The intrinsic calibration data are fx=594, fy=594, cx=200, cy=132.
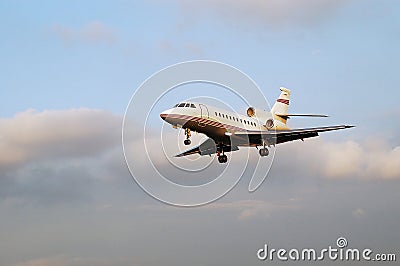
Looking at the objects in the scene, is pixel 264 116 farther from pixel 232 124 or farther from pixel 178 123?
pixel 178 123

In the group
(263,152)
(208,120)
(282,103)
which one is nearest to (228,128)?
(208,120)

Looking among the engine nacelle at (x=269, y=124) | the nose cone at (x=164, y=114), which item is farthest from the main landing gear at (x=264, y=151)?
the nose cone at (x=164, y=114)

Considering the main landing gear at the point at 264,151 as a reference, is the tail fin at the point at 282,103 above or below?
above

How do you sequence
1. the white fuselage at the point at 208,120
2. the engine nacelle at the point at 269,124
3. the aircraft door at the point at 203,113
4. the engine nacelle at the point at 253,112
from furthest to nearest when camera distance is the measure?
the engine nacelle at the point at 269,124, the engine nacelle at the point at 253,112, the aircraft door at the point at 203,113, the white fuselage at the point at 208,120

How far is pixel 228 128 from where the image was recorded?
62.7 metres

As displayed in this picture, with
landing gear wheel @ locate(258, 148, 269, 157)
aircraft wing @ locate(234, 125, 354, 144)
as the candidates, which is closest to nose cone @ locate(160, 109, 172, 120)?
aircraft wing @ locate(234, 125, 354, 144)

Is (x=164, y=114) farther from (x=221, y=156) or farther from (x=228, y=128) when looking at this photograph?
(x=221, y=156)

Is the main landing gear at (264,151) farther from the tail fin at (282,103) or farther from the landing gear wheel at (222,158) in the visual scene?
the tail fin at (282,103)

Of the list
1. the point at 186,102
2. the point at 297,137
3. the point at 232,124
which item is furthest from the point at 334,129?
the point at 186,102

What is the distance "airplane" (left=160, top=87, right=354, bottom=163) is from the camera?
193 feet

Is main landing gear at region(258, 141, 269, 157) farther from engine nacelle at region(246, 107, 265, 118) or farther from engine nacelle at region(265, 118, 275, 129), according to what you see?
engine nacelle at region(246, 107, 265, 118)

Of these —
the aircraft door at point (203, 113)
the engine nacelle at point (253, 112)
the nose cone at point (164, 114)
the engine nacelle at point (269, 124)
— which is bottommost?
the nose cone at point (164, 114)

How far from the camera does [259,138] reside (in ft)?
211

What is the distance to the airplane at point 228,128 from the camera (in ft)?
193
